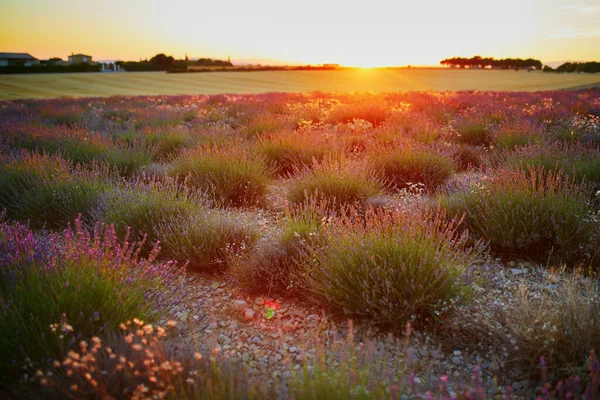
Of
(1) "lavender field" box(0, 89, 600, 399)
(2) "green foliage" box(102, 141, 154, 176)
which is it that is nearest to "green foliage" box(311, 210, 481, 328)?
(1) "lavender field" box(0, 89, 600, 399)

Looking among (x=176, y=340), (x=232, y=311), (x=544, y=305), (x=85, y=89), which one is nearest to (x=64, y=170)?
(x=232, y=311)

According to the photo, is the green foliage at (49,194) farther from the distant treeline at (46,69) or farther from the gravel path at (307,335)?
the distant treeline at (46,69)

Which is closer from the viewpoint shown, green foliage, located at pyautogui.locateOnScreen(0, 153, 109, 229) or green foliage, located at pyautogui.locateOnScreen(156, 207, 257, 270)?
green foliage, located at pyautogui.locateOnScreen(156, 207, 257, 270)

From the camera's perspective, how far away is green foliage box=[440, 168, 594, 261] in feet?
12.2

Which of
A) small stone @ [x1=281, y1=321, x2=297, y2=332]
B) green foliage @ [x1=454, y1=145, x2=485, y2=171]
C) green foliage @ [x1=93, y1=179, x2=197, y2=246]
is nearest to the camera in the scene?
small stone @ [x1=281, y1=321, x2=297, y2=332]

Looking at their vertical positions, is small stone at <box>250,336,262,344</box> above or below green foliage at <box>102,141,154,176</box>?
below

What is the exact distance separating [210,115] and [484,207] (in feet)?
37.0

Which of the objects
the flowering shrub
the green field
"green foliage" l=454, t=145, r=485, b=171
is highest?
the green field

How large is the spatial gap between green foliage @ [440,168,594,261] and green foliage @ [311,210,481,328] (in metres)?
1.04

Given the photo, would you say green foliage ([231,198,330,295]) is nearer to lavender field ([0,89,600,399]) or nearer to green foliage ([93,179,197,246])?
lavender field ([0,89,600,399])

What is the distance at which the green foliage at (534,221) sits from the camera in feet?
12.2

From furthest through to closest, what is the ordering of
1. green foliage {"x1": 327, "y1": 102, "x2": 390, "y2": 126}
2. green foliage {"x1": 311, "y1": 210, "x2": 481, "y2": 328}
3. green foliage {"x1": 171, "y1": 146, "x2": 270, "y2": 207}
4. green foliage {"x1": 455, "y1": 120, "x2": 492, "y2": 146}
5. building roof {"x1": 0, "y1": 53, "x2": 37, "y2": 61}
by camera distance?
building roof {"x1": 0, "y1": 53, "x2": 37, "y2": 61} → green foliage {"x1": 327, "y1": 102, "x2": 390, "y2": 126} → green foliage {"x1": 455, "y1": 120, "x2": 492, "y2": 146} → green foliage {"x1": 171, "y1": 146, "x2": 270, "y2": 207} → green foliage {"x1": 311, "y1": 210, "x2": 481, "y2": 328}

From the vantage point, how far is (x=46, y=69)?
4638cm

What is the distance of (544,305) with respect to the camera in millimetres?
2742
